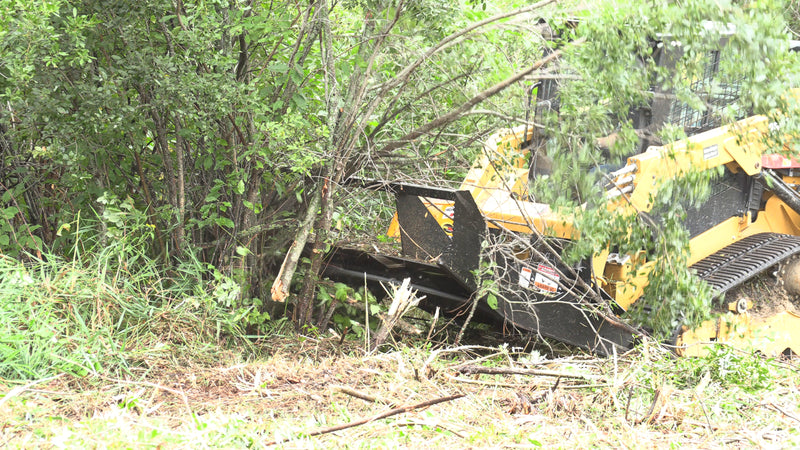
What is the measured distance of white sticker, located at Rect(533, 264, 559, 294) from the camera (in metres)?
4.75

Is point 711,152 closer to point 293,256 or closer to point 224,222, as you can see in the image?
point 293,256

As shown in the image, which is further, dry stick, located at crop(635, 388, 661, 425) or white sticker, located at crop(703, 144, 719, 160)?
white sticker, located at crop(703, 144, 719, 160)

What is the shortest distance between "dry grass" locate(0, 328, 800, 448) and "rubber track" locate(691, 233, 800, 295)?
88 centimetres

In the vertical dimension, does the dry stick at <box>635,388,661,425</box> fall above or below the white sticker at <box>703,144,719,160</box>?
below

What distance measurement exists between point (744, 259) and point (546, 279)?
164 centimetres

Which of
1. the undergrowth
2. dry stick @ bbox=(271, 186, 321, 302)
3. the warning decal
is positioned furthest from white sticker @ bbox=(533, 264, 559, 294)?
the undergrowth

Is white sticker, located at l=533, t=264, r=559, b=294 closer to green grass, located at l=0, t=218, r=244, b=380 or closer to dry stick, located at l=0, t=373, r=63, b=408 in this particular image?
green grass, located at l=0, t=218, r=244, b=380

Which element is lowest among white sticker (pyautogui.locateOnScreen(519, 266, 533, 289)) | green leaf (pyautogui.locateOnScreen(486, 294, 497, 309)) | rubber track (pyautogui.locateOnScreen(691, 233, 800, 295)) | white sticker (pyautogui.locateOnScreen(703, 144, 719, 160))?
green leaf (pyautogui.locateOnScreen(486, 294, 497, 309))

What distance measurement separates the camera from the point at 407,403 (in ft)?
10.7

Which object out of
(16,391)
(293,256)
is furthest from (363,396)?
(293,256)

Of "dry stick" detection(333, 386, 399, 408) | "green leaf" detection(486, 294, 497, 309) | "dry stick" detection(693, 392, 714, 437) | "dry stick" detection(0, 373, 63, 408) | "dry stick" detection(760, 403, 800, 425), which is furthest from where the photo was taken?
"green leaf" detection(486, 294, 497, 309)

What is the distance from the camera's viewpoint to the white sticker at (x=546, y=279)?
4746 mm

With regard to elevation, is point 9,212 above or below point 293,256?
above

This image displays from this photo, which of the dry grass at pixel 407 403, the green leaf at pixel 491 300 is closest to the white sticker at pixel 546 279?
the green leaf at pixel 491 300
